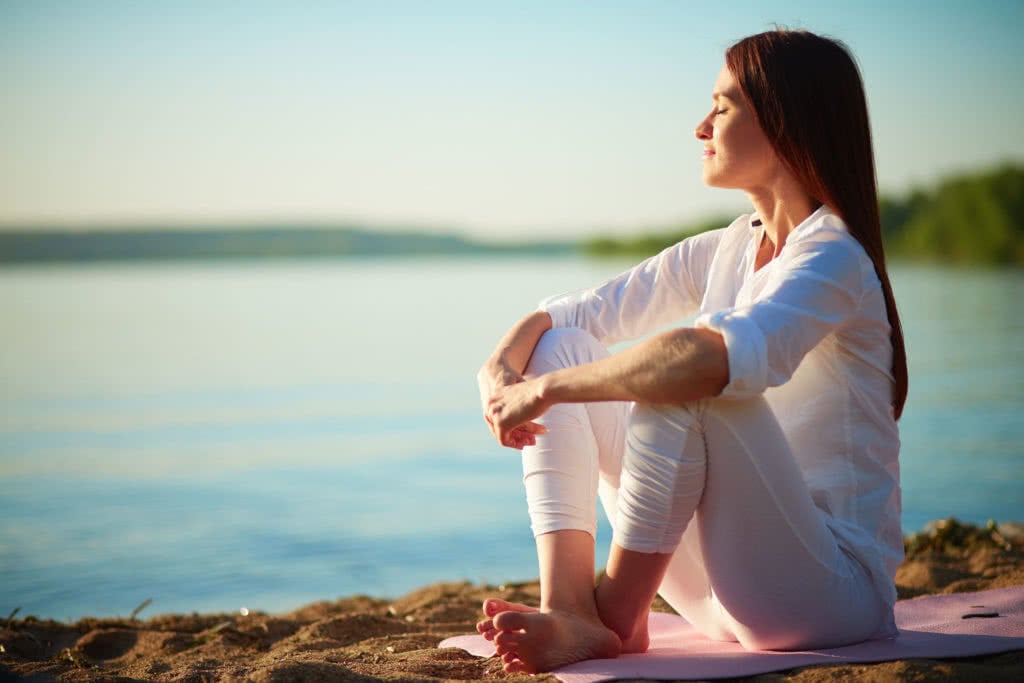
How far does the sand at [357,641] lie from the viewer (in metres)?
1.72

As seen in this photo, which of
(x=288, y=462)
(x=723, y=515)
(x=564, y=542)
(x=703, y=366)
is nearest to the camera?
(x=703, y=366)

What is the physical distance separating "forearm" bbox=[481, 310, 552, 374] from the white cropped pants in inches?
7.8

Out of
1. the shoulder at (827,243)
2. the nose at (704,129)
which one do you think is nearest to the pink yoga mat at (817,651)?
the shoulder at (827,243)

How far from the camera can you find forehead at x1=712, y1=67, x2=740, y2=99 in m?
1.79

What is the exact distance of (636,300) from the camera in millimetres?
2207

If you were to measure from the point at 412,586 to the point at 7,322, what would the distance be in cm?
1332

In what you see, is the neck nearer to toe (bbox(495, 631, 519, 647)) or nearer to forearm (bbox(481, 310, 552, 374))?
forearm (bbox(481, 310, 552, 374))

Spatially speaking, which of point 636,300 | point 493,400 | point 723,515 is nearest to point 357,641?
point 493,400

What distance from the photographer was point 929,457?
19.4ft

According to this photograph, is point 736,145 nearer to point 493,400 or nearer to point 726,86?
point 726,86

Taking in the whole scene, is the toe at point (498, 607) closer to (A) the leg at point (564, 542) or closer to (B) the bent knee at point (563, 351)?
(A) the leg at point (564, 542)

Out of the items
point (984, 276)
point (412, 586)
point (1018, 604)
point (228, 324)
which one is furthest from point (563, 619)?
point (984, 276)

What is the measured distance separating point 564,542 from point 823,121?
0.89m

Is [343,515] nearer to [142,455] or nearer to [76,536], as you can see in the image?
[76,536]
